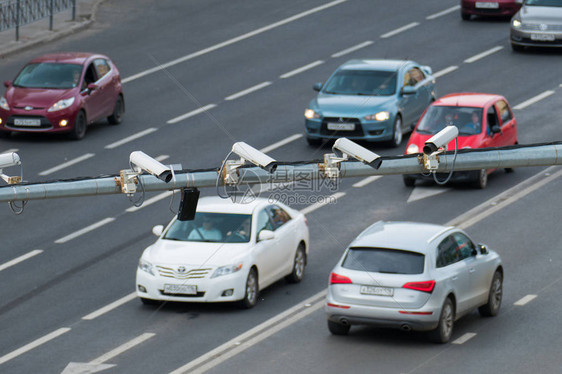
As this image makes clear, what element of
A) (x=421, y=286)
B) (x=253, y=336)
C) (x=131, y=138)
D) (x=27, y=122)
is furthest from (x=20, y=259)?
(x=421, y=286)

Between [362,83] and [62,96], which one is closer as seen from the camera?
[62,96]

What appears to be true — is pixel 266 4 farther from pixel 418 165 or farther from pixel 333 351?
pixel 418 165

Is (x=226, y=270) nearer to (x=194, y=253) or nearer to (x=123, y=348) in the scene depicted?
(x=194, y=253)

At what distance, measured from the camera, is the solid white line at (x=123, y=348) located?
18422 millimetres

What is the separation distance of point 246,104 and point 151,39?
24.0ft

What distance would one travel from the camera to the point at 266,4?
140ft

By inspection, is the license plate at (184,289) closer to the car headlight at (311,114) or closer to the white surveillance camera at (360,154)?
the white surveillance camera at (360,154)

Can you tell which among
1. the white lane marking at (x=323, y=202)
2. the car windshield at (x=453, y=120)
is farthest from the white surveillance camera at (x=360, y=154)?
the car windshield at (x=453, y=120)

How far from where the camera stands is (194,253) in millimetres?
20516

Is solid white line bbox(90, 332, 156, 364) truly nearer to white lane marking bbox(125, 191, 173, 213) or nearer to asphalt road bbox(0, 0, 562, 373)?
asphalt road bbox(0, 0, 562, 373)

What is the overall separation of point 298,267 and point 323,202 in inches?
163

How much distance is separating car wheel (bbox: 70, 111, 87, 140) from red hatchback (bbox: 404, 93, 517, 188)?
7.68m

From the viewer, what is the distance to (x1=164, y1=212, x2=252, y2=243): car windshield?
829 inches

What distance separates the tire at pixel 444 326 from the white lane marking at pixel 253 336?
7.84ft
